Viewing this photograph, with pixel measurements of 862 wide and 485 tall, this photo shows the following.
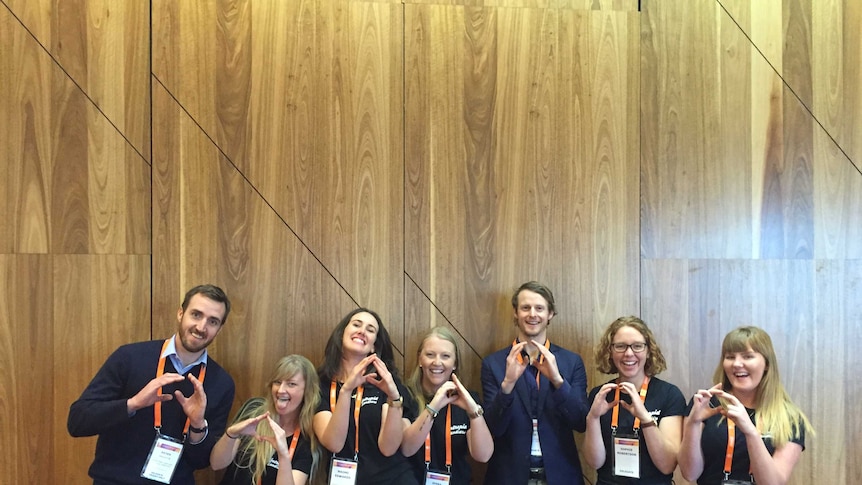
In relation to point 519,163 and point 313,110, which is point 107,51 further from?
point 519,163

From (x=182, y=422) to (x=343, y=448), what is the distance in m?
0.75

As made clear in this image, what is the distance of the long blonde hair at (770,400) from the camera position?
2547 millimetres

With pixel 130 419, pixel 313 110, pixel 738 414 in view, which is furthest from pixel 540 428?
pixel 313 110

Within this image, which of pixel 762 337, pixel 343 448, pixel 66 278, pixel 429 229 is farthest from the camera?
pixel 429 229

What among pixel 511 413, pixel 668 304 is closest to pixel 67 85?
pixel 511 413

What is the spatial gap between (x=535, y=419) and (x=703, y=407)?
799 millimetres

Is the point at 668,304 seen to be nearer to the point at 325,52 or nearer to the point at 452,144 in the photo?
the point at 452,144

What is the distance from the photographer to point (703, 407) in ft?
8.34

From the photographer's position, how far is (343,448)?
9.43 ft

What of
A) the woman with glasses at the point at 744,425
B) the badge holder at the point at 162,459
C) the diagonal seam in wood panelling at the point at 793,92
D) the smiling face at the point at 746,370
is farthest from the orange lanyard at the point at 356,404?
the diagonal seam in wood panelling at the point at 793,92

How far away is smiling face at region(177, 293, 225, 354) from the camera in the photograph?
2770mm

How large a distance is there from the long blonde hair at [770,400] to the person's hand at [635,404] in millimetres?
422

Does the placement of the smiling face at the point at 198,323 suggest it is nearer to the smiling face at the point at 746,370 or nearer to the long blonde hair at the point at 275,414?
the long blonde hair at the point at 275,414

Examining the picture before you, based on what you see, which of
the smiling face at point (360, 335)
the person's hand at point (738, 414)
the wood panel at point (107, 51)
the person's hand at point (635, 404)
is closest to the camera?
the person's hand at point (738, 414)
